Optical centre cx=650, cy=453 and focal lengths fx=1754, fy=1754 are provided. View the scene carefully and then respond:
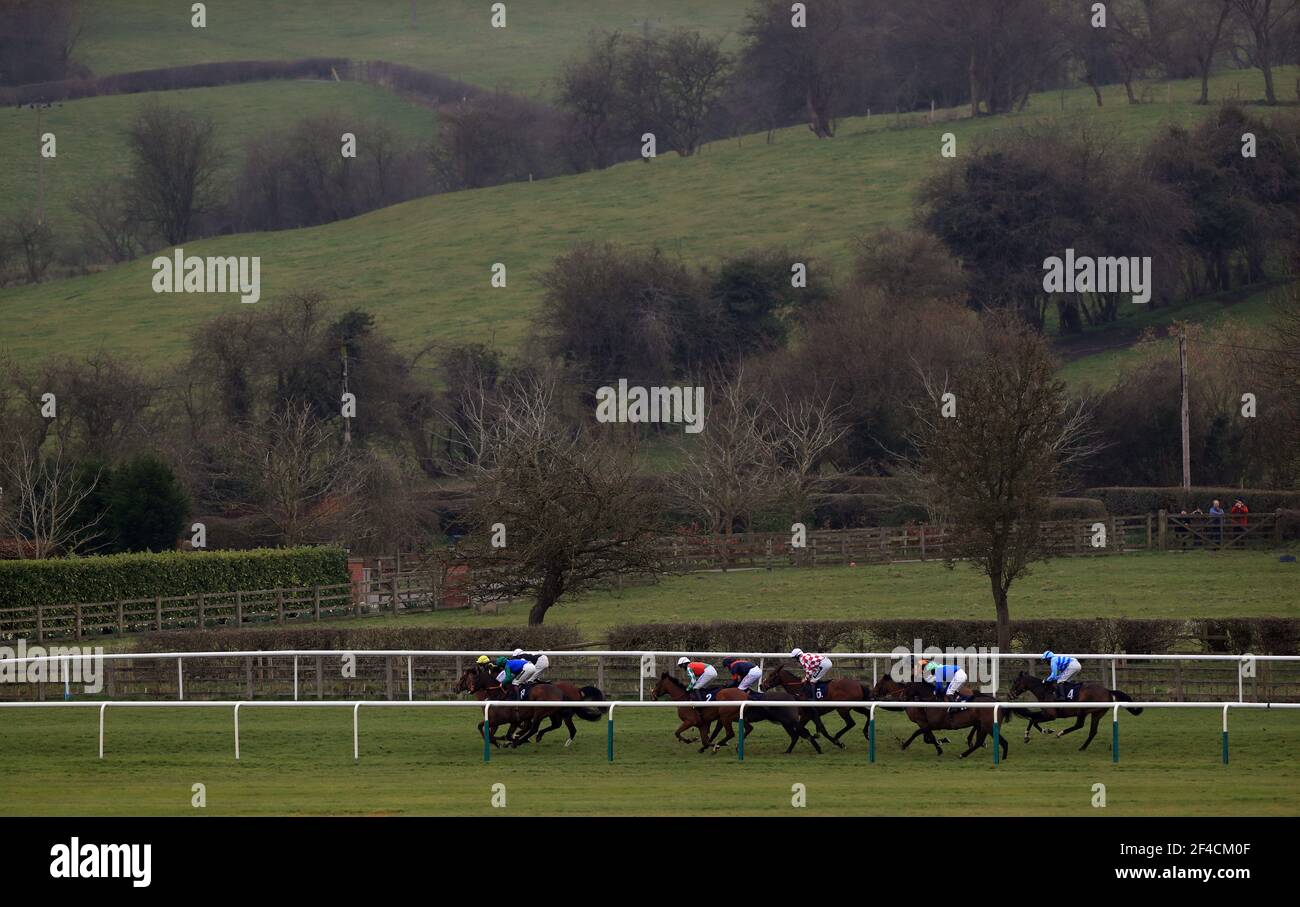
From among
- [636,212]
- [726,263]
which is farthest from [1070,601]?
[636,212]

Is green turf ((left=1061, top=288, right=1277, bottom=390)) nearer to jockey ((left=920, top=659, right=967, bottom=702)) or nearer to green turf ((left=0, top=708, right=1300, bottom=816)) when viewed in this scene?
green turf ((left=0, top=708, right=1300, bottom=816))

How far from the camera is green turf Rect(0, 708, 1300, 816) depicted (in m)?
16.2

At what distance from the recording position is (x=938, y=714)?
19672mm

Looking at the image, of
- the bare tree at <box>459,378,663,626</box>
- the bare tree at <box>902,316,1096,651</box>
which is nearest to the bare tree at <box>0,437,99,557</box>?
the bare tree at <box>459,378,663,626</box>

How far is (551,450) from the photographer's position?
3055 cm

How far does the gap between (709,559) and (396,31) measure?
10138 cm

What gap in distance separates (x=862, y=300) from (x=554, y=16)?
88930 mm

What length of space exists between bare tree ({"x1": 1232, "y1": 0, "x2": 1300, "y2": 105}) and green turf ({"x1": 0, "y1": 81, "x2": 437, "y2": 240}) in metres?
50.7

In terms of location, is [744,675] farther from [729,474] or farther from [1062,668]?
[729,474]

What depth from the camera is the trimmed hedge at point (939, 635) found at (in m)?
25.9

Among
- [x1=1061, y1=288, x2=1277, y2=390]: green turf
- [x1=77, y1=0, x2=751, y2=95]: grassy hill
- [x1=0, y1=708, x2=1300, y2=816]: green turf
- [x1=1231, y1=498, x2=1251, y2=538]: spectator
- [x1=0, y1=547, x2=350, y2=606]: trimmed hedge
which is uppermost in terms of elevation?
[x1=77, y1=0, x2=751, y2=95]: grassy hill

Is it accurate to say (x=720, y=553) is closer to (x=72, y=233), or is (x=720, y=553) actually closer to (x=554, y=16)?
(x=72, y=233)

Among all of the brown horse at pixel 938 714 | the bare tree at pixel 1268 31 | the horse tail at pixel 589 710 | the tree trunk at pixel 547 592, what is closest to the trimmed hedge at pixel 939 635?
the tree trunk at pixel 547 592

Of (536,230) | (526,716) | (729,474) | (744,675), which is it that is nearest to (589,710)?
(526,716)
